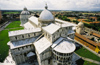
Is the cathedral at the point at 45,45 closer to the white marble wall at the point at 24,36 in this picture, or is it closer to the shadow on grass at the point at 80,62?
the white marble wall at the point at 24,36

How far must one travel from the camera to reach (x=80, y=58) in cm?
2886

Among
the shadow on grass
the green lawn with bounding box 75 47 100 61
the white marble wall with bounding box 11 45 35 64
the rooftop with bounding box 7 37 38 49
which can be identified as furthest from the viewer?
the green lawn with bounding box 75 47 100 61

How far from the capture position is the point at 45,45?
23547 millimetres

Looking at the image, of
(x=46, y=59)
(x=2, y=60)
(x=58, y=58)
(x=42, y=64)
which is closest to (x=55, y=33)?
(x=58, y=58)

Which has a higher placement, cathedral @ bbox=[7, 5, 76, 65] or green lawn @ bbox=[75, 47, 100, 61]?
cathedral @ bbox=[7, 5, 76, 65]

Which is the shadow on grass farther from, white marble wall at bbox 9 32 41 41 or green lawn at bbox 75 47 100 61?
white marble wall at bbox 9 32 41 41

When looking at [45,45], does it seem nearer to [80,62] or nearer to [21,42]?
[21,42]

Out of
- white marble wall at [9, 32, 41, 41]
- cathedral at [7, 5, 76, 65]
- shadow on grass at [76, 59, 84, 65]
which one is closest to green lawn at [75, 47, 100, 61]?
shadow on grass at [76, 59, 84, 65]

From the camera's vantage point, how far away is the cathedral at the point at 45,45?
21078mm

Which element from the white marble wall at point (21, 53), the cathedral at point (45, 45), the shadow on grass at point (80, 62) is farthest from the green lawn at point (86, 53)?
the white marble wall at point (21, 53)

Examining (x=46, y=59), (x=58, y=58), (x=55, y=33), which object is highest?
(x=55, y=33)

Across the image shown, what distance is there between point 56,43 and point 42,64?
30.2ft

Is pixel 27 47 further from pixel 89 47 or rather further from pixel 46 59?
pixel 89 47

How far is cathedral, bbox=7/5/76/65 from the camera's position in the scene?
21.1 m
